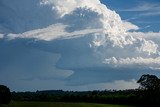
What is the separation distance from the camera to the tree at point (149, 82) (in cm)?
13593

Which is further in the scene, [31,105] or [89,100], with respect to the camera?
[89,100]

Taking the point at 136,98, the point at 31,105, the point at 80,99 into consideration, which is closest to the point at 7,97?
the point at 31,105

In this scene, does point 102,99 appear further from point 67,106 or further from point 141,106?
point 67,106

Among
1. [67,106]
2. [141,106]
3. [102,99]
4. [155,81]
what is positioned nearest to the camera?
[67,106]

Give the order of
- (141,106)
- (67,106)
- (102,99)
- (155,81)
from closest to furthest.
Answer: (67,106) < (141,106) < (155,81) < (102,99)

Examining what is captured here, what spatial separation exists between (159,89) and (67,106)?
34.6 meters

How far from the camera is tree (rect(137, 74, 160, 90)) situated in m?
136

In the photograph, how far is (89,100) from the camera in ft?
496

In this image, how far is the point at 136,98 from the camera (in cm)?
14175

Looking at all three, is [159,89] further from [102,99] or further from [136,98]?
[102,99]

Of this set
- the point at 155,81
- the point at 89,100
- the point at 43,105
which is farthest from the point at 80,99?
the point at 43,105

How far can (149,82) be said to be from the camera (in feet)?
453

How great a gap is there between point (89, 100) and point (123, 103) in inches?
549

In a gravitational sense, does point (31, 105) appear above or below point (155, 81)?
below
